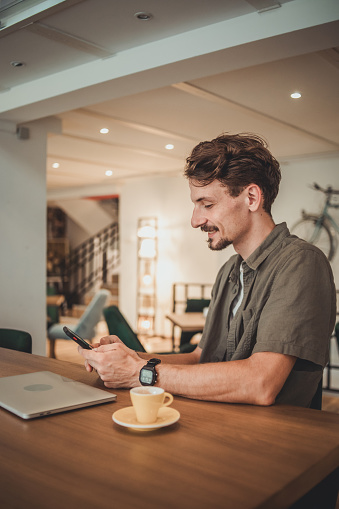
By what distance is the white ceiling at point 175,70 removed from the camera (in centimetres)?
246

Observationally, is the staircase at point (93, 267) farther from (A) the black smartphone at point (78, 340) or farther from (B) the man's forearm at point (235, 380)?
(B) the man's forearm at point (235, 380)

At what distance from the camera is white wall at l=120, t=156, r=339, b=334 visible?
6672mm

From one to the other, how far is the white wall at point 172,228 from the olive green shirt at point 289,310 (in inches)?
213

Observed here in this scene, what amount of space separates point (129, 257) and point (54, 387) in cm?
744

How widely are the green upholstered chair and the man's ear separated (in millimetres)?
1363

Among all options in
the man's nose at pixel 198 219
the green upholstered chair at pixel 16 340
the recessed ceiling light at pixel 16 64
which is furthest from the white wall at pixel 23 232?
the man's nose at pixel 198 219

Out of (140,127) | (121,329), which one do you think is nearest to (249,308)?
(121,329)

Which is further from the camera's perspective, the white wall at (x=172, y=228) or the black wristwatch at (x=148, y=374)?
the white wall at (x=172, y=228)

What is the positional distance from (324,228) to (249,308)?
17.3 feet

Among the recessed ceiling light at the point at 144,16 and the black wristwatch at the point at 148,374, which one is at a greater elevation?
the recessed ceiling light at the point at 144,16

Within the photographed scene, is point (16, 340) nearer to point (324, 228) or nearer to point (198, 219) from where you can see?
point (198, 219)

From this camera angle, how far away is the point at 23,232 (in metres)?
4.50

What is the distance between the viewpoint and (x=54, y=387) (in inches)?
50.2

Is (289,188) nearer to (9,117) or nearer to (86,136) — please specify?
(86,136)
